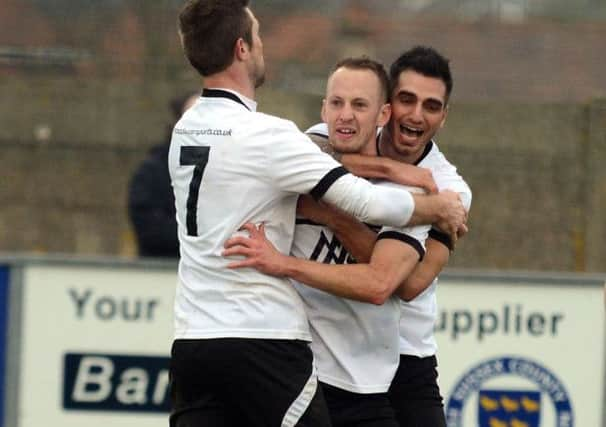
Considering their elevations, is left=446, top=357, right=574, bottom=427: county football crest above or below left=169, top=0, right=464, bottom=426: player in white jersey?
below

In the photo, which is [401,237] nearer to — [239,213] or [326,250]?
[326,250]

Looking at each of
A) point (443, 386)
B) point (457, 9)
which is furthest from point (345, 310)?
point (457, 9)

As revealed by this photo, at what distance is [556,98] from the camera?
12164mm

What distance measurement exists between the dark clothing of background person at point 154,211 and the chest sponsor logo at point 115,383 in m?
0.92

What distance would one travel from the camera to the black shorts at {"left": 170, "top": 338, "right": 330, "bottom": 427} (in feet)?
13.7

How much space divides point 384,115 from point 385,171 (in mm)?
187

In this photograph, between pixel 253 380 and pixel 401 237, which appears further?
pixel 401 237

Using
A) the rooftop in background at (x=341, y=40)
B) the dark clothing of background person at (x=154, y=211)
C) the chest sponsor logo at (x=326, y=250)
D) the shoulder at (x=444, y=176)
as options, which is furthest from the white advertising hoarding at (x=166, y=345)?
the rooftop in background at (x=341, y=40)

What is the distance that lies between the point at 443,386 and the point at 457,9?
7.72 meters

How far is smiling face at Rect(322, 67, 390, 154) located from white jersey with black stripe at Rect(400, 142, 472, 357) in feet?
1.12

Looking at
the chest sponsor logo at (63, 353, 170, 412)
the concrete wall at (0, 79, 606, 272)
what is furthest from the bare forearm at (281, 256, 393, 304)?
the concrete wall at (0, 79, 606, 272)

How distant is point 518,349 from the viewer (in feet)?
23.4

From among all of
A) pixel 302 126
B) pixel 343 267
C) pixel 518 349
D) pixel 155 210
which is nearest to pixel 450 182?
pixel 343 267

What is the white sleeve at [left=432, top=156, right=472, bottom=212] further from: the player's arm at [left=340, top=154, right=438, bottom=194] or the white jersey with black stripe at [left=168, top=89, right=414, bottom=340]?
the white jersey with black stripe at [left=168, top=89, right=414, bottom=340]
